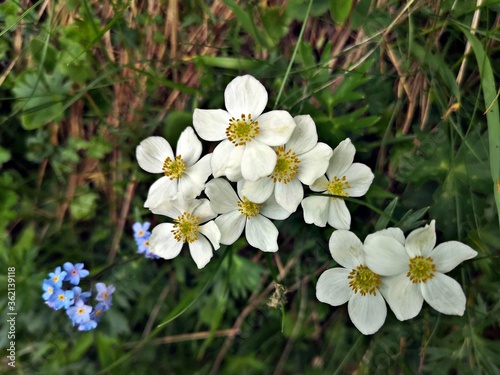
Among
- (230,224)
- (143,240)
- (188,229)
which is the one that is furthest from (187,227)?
(143,240)

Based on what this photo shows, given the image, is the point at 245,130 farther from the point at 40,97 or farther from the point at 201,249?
the point at 40,97

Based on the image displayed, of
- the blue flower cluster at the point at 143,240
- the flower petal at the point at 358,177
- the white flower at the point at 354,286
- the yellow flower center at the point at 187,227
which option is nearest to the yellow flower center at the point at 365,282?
the white flower at the point at 354,286

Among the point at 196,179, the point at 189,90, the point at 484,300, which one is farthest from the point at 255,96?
the point at 484,300

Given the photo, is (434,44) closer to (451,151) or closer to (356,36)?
(356,36)

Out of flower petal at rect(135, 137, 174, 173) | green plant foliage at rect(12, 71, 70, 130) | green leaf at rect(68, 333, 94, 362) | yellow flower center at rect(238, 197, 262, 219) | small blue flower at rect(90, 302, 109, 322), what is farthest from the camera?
green leaf at rect(68, 333, 94, 362)

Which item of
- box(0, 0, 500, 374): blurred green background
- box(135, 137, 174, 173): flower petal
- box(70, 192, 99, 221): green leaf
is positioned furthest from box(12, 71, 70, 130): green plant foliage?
box(135, 137, 174, 173): flower petal

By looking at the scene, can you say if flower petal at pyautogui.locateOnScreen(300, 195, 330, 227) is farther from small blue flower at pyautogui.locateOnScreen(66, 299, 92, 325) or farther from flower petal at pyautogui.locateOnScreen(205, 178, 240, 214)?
small blue flower at pyautogui.locateOnScreen(66, 299, 92, 325)
